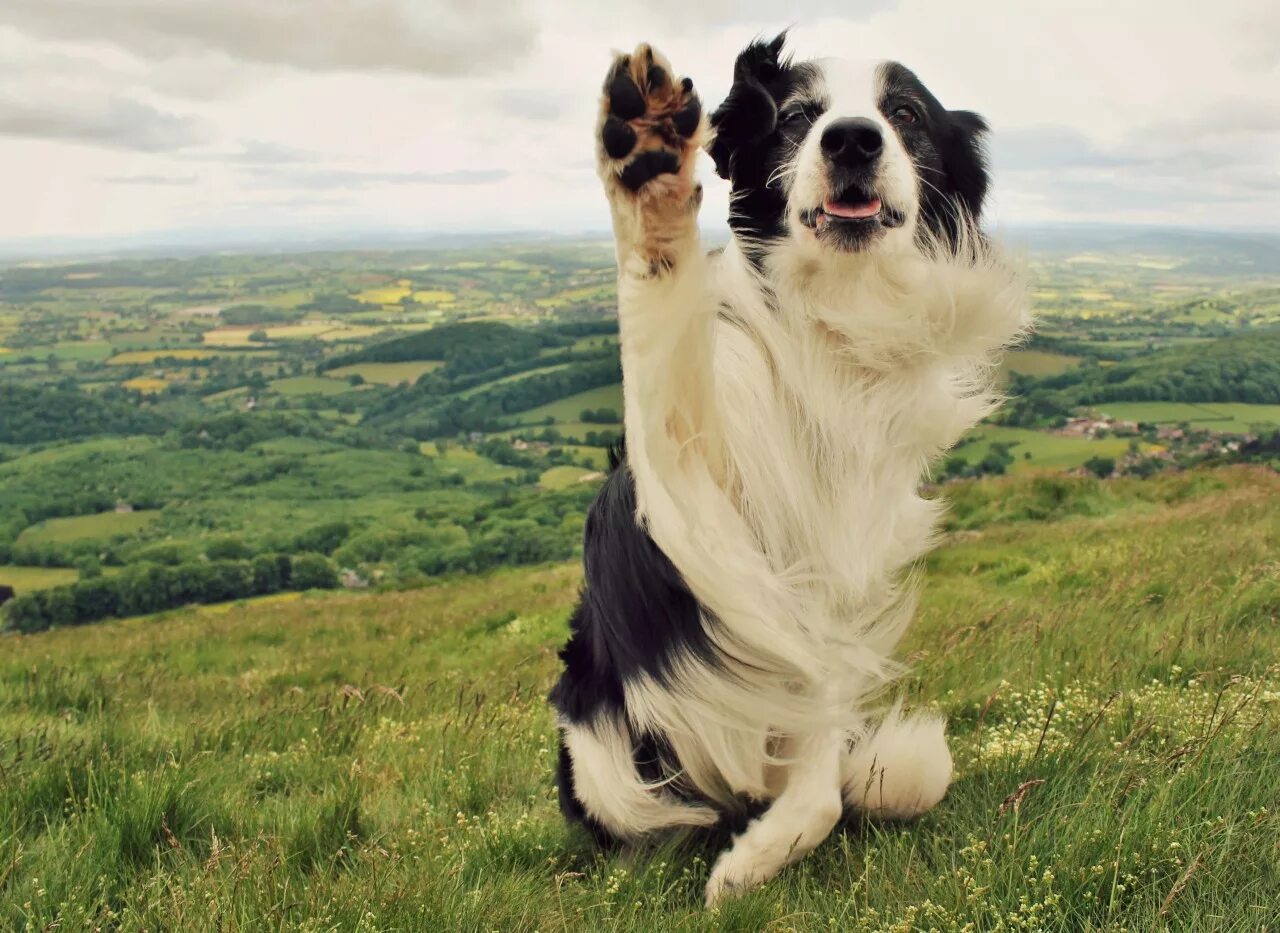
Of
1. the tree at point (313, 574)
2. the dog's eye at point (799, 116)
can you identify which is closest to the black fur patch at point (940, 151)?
the dog's eye at point (799, 116)

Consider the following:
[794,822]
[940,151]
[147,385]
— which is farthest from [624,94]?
[147,385]

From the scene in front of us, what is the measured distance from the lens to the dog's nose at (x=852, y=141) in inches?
108

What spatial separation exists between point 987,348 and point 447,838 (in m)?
2.32

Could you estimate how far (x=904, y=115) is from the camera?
3.14 m

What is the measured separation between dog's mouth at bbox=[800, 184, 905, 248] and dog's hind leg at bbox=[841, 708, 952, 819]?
5.21ft

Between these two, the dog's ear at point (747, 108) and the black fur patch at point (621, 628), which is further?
the dog's ear at point (747, 108)

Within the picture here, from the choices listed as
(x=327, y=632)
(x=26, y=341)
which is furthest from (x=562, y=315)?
(x=327, y=632)

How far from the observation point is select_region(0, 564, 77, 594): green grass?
168ft

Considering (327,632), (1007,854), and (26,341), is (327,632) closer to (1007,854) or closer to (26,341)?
(1007,854)

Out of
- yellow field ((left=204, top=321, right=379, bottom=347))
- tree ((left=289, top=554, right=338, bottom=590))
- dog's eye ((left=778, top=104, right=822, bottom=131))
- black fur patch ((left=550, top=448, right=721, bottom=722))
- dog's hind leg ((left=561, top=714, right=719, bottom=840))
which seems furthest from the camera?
yellow field ((left=204, top=321, right=379, bottom=347))

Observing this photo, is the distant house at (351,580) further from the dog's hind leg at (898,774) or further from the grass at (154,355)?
the grass at (154,355)

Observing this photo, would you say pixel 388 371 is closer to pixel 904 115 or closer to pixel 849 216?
pixel 904 115

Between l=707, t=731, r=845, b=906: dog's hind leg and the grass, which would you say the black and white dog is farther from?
the grass

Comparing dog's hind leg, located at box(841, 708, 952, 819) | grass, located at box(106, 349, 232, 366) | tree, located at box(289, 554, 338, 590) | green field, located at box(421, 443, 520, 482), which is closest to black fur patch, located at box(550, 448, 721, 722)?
dog's hind leg, located at box(841, 708, 952, 819)
